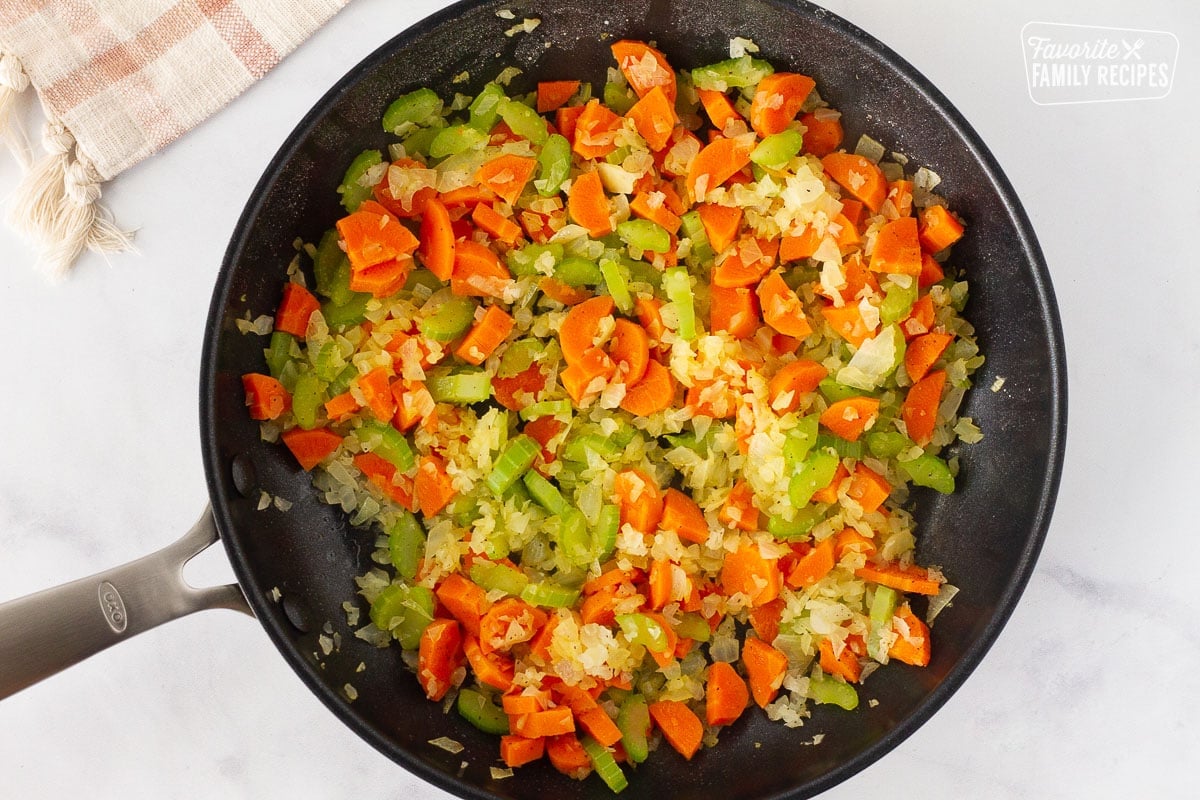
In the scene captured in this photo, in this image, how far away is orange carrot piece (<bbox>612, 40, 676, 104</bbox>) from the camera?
237 cm

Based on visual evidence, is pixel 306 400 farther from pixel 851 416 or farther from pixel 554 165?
pixel 851 416

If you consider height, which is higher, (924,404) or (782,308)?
(782,308)

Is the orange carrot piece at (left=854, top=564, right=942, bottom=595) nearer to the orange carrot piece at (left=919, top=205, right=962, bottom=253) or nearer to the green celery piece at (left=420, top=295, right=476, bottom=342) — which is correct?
the orange carrot piece at (left=919, top=205, right=962, bottom=253)

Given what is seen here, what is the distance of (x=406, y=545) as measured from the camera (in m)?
2.39

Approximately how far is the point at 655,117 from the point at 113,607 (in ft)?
5.54

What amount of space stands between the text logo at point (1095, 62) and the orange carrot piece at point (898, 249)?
0.66 meters

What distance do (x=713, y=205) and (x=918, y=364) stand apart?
2.18 ft

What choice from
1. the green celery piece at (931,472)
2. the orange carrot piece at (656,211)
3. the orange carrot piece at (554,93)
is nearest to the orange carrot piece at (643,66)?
the orange carrot piece at (554,93)

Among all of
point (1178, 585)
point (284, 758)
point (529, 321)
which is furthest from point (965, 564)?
point (284, 758)

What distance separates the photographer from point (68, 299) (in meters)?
2.55

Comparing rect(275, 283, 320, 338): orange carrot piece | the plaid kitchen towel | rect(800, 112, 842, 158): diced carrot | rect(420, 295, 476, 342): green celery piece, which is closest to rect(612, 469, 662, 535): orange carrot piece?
rect(420, 295, 476, 342): green celery piece

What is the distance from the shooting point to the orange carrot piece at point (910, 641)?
2.36 meters

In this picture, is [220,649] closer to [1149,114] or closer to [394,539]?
[394,539]

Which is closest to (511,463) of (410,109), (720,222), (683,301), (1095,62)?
(683,301)
